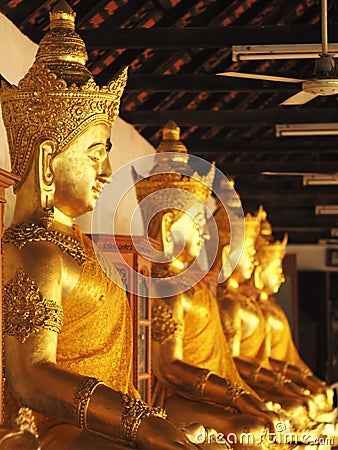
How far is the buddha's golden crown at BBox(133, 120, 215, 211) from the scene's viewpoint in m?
6.48

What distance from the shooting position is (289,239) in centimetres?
1603

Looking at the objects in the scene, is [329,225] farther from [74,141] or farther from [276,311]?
[74,141]

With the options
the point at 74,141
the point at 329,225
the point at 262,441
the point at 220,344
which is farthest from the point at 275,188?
the point at 74,141

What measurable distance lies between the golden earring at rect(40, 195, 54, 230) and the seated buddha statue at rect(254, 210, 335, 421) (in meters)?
4.64

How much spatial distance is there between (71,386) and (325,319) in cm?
1220

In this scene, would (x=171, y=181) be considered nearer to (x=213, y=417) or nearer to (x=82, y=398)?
(x=213, y=417)

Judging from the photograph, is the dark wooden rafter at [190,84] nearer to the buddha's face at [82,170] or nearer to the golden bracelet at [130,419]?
the buddha's face at [82,170]

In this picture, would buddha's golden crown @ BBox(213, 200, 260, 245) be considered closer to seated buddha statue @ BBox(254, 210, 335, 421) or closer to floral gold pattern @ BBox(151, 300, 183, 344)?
seated buddha statue @ BBox(254, 210, 335, 421)

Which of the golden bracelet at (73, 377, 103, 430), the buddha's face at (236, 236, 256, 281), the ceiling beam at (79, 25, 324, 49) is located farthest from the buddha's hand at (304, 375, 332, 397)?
the golden bracelet at (73, 377, 103, 430)

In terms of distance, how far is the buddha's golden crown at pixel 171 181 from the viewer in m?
6.48

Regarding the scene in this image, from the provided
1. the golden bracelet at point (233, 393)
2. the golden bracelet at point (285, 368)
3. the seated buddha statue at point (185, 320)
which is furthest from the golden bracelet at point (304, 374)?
the golden bracelet at point (233, 393)

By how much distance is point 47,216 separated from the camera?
14.8 ft

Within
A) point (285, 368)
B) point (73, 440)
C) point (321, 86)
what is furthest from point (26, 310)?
point (285, 368)

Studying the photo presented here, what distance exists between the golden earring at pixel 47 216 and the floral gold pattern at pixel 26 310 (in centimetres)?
27
